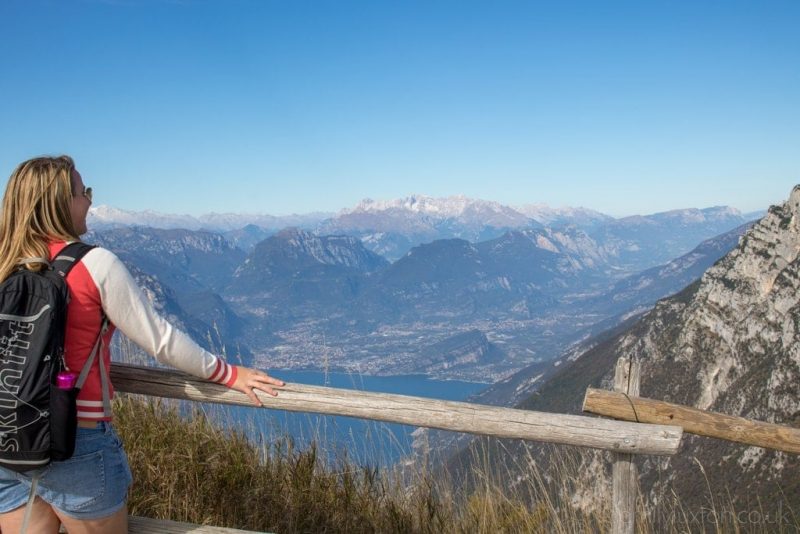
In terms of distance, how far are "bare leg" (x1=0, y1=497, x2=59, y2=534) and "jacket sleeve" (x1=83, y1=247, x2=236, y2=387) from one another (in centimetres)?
70

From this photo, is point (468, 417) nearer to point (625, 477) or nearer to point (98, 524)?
point (625, 477)

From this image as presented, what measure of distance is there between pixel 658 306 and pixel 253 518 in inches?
4181

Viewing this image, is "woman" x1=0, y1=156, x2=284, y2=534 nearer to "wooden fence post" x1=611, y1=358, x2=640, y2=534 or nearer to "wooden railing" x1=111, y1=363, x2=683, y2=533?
"wooden railing" x1=111, y1=363, x2=683, y2=533

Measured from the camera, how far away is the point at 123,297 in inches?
93.0

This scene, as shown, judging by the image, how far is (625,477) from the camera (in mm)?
3201

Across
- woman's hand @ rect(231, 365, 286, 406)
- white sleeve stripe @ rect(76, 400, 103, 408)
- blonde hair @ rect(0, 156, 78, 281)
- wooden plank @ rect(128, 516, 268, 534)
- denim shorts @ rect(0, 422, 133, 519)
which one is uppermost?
blonde hair @ rect(0, 156, 78, 281)

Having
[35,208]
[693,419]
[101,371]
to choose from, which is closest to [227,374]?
[101,371]

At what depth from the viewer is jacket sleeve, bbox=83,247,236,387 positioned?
7.63 ft

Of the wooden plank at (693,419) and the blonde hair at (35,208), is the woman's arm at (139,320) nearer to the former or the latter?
the blonde hair at (35,208)

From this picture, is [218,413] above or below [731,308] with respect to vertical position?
above

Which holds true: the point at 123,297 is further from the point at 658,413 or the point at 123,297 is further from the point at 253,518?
the point at 658,413

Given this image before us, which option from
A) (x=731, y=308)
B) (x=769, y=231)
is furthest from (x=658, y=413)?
(x=769, y=231)

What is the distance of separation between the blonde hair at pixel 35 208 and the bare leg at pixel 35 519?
931 mm

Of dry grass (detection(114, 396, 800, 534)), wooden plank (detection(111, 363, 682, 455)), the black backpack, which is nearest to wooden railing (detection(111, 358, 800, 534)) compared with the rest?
wooden plank (detection(111, 363, 682, 455))
